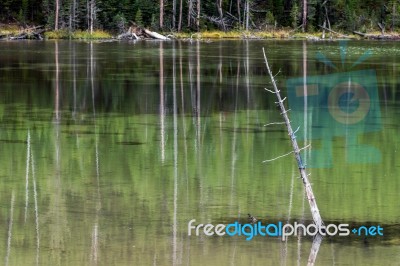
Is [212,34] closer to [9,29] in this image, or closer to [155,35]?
[155,35]

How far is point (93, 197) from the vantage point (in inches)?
443

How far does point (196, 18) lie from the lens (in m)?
55.8

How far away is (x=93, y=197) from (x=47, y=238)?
70.5 inches

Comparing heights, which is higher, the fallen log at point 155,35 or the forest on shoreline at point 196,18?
the forest on shoreline at point 196,18

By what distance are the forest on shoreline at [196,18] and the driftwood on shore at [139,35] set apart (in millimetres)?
1100

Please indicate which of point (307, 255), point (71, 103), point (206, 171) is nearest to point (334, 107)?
point (71, 103)

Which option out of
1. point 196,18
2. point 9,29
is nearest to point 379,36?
point 196,18

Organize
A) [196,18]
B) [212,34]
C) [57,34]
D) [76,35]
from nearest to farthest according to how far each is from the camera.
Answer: [57,34] < [76,35] < [212,34] < [196,18]

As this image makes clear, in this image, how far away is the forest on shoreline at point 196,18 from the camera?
179ft

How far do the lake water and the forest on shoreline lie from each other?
28.0m

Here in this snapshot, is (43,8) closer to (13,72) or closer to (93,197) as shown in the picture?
(13,72)

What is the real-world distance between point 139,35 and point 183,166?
133 feet

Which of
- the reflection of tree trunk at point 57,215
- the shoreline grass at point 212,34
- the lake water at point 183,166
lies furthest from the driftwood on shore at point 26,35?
the reflection of tree trunk at point 57,215

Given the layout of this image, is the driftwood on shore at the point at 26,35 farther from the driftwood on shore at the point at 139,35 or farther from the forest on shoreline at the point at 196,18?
the driftwood on shore at the point at 139,35
